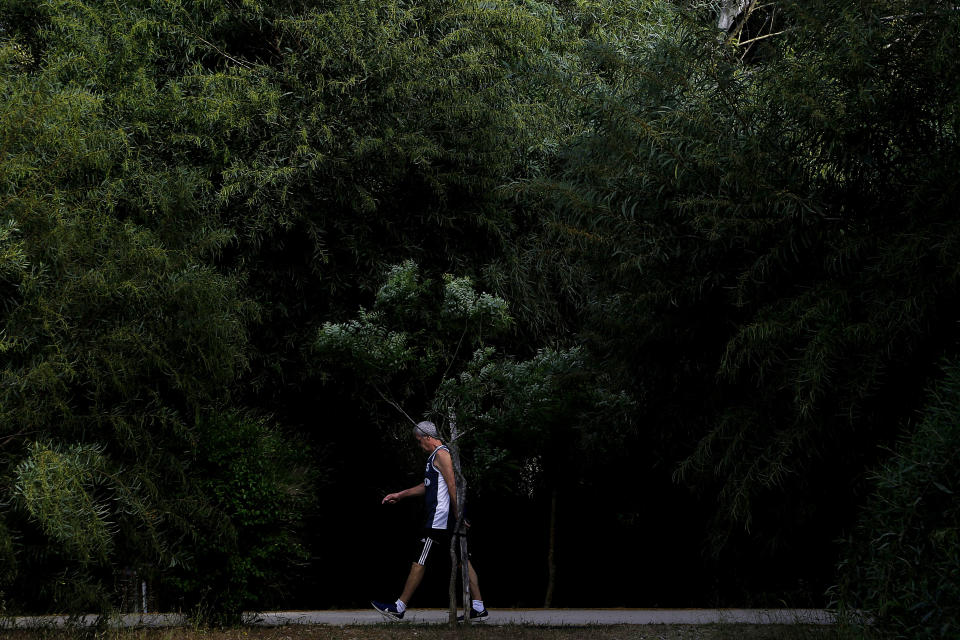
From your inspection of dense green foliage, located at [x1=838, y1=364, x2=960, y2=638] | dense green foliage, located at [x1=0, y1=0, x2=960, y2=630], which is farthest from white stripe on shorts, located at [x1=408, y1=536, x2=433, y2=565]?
dense green foliage, located at [x1=838, y1=364, x2=960, y2=638]

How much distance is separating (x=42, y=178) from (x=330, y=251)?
427 centimetres

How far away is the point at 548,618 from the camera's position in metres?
8.70

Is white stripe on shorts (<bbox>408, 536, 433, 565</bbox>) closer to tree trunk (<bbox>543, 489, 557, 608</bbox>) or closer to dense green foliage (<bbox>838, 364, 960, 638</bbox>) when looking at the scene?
dense green foliage (<bbox>838, 364, 960, 638</bbox>)

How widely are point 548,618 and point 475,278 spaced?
4.10 meters

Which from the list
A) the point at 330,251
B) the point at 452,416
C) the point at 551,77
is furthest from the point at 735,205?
the point at 330,251

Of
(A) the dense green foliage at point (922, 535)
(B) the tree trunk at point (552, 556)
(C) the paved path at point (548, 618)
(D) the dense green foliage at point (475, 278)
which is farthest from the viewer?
(B) the tree trunk at point (552, 556)

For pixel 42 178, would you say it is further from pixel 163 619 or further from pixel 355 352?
pixel 163 619

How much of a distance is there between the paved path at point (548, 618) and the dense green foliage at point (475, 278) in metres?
0.35

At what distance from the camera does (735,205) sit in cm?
633

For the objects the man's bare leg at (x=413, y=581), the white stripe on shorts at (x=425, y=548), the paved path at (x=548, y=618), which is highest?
the white stripe on shorts at (x=425, y=548)

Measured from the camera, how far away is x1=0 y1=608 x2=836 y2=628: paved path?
7.78 m

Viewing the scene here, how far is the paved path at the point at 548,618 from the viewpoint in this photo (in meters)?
7.78

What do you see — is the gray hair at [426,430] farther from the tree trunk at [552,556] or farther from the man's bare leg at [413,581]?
the tree trunk at [552,556]

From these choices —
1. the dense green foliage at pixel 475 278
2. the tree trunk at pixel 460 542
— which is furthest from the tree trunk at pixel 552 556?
the tree trunk at pixel 460 542
